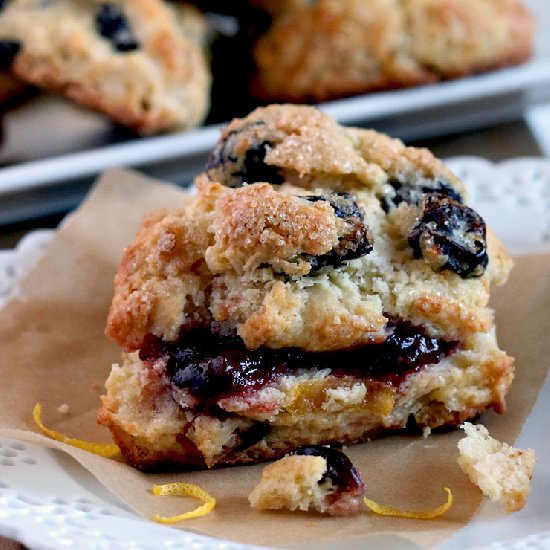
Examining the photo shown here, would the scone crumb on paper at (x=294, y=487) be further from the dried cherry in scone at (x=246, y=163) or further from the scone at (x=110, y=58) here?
the scone at (x=110, y=58)

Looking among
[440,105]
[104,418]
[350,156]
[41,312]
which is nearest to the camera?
[104,418]

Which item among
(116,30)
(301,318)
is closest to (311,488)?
(301,318)

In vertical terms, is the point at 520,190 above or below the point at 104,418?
above

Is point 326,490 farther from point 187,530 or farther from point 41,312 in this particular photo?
point 41,312

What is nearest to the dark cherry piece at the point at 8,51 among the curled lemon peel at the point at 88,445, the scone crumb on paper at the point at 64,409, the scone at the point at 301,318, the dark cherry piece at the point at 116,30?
the dark cherry piece at the point at 116,30

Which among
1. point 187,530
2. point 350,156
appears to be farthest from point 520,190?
point 187,530
